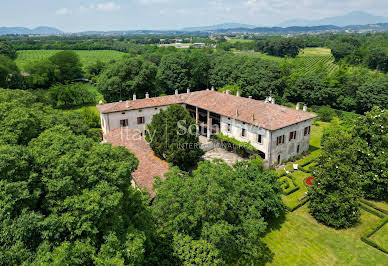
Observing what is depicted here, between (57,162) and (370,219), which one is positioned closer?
(57,162)

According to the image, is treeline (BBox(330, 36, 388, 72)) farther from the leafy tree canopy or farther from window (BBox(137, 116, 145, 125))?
the leafy tree canopy

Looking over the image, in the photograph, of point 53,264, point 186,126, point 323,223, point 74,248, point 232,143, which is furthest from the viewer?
point 232,143

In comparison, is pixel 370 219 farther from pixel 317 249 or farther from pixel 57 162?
pixel 57 162

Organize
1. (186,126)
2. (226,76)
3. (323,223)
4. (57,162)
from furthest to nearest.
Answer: (226,76)
(186,126)
(323,223)
(57,162)

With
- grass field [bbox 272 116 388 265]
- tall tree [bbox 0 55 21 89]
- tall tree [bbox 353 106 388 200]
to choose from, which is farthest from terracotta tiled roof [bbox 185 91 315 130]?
tall tree [bbox 0 55 21 89]

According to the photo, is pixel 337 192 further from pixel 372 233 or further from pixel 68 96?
pixel 68 96

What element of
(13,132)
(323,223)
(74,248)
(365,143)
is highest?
(13,132)

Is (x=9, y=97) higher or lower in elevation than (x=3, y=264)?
higher

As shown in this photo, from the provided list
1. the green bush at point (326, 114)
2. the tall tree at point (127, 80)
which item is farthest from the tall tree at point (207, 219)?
the green bush at point (326, 114)

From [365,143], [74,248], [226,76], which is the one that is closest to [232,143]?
[365,143]
